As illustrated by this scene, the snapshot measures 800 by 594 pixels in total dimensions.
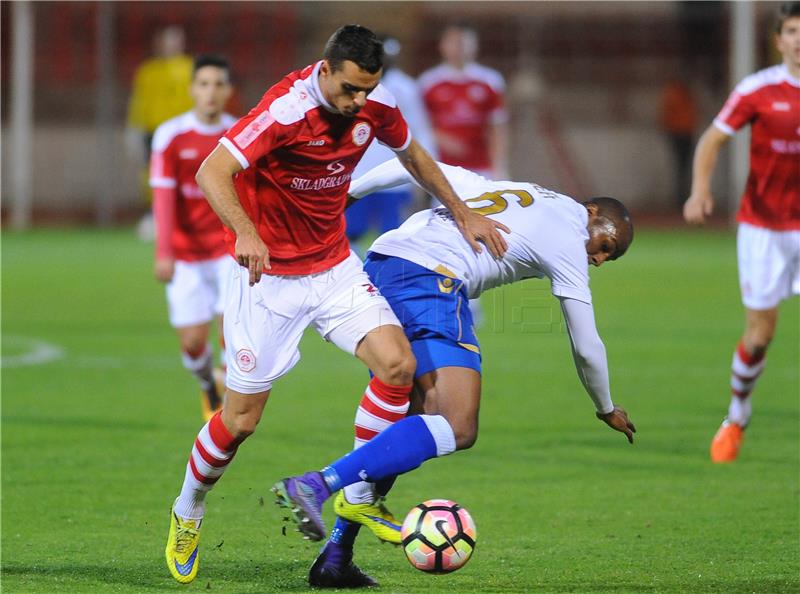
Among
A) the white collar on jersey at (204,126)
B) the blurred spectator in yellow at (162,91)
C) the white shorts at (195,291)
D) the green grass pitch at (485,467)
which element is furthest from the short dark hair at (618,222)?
the blurred spectator in yellow at (162,91)

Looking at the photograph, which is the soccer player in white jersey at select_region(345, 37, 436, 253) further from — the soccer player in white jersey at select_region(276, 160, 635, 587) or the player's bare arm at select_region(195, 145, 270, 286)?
the player's bare arm at select_region(195, 145, 270, 286)

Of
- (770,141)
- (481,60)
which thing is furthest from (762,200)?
(481,60)

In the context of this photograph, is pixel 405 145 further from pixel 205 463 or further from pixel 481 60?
pixel 481 60

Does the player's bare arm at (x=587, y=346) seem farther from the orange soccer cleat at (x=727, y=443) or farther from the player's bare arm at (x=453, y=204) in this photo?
the orange soccer cleat at (x=727, y=443)

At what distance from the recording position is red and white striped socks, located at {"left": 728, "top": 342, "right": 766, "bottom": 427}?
27.2ft

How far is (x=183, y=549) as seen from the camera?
18.3ft

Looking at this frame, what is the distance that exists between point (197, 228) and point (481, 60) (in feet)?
60.1

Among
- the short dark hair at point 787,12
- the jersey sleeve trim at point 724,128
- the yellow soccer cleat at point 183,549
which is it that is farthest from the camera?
the jersey sleeve trim at point 724,128

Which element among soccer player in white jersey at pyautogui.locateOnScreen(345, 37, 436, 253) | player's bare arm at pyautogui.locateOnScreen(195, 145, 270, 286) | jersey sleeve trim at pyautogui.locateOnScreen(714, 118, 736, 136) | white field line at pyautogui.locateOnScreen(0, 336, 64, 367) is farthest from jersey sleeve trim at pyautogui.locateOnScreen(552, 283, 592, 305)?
white field line at pyautogui.locateOnScreen(0, 336, 64, 367)

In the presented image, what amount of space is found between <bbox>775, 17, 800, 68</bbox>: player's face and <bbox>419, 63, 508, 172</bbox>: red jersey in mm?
6656

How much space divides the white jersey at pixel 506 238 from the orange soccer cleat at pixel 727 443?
2.60 metres

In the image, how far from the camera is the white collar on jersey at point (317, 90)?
Answer: 543 centimetres

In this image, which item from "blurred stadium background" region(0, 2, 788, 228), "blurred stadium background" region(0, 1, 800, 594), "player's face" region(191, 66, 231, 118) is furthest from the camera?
"blurred stadium background" region(0, 2, 788, 228)

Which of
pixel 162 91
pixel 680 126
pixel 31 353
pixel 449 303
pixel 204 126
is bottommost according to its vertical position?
pixel 31 353
